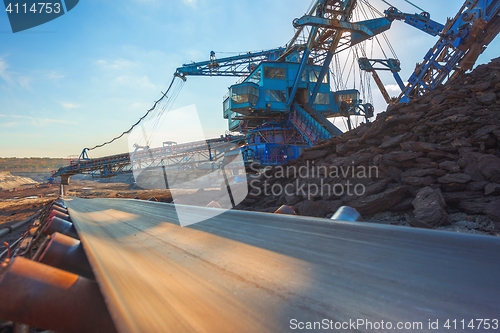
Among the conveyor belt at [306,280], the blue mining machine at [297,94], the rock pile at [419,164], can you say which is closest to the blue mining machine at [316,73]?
the blue mining machine at [297,94]

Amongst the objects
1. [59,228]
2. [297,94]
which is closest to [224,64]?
[297,94]

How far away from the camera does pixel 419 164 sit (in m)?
4.09

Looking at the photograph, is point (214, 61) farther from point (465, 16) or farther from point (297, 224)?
point (297, 224)

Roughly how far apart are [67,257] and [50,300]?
1.27 ft

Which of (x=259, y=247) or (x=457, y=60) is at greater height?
(x=457, y=60)

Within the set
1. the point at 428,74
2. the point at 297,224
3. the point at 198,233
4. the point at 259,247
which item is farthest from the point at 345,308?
the point at 428,74

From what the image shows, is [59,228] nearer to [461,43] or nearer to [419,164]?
[419,164]

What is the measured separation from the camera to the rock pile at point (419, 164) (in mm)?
3353

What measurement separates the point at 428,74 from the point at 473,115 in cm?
796

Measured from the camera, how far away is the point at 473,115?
4316 millimetres

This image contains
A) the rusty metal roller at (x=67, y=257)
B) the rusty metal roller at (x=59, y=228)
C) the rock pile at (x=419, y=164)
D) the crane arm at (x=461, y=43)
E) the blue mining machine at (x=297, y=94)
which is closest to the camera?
the rusty metal roller at (x=67, y=257)

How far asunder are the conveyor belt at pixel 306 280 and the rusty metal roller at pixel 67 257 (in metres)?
0.07

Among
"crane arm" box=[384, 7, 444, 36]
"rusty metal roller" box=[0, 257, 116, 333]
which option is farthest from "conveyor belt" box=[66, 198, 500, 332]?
"crane arm" box=[384, 7, 444, 36]

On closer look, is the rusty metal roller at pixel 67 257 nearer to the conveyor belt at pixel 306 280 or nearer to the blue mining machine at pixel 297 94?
the conveyor belt at pixel 306 280
